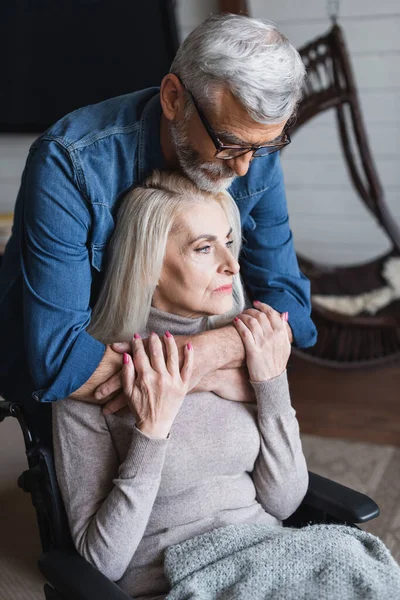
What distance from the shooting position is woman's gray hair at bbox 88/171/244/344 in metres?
1.52

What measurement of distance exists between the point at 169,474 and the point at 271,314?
0.39m

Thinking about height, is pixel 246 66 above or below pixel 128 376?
above

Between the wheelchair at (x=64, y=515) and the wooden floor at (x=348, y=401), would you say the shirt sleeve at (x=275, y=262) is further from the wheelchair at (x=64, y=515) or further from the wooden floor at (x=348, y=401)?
the wooden floor at (x=348, y=401)

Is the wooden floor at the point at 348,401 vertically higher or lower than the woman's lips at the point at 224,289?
lower

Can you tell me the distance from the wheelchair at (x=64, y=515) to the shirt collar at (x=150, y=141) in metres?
0.58

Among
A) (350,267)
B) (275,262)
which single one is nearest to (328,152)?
(350,267)

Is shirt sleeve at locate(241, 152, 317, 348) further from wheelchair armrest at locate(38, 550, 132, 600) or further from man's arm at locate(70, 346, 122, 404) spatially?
wheelchair armrest at locate(38, 550, 132, 600)

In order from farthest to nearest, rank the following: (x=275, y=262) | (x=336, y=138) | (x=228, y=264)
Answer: (x=336, y=138) → (x=275, y=262) → (x=228, y=264)

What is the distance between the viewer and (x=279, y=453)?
160 cm

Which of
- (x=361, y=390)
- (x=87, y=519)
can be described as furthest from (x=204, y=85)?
(x=361, y=390)

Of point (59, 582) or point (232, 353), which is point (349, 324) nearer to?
point (232, 353)

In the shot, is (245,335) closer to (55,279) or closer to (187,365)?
(187,365)

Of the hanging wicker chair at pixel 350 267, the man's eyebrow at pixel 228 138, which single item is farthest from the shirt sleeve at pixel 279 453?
the hanging wicker chair at pixel 350 267

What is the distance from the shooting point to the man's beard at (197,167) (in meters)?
1.47
